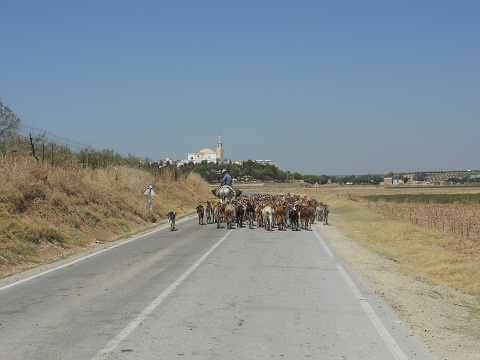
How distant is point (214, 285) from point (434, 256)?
989 centimetres

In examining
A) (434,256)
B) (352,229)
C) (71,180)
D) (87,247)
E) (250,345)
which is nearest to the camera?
(250,345)

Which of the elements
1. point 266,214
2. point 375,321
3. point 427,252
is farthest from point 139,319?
point 266,214

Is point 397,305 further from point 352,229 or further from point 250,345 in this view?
point 352,229

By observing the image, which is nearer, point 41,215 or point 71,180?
point 41,215

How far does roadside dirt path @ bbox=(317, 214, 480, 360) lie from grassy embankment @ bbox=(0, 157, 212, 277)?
28.8ft

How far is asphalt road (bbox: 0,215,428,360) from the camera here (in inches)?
280

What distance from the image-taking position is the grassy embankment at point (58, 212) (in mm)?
17797

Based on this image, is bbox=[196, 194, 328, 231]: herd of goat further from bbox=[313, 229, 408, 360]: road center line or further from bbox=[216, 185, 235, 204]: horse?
bbox=[313, 229, 408, 360]: road center line

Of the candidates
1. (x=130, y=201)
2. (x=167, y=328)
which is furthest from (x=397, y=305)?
(x=130, y=201)

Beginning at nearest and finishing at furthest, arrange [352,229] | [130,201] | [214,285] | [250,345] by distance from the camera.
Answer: [250,345], [214,285], [352,229], [130,201]

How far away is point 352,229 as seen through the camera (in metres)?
30.0

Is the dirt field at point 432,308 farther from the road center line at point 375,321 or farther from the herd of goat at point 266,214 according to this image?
the herd of goat at point 266,214

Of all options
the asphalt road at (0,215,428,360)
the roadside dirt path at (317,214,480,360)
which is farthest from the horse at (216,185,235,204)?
the asphalt road at (0,215,428,360)

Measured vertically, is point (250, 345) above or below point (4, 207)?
below
